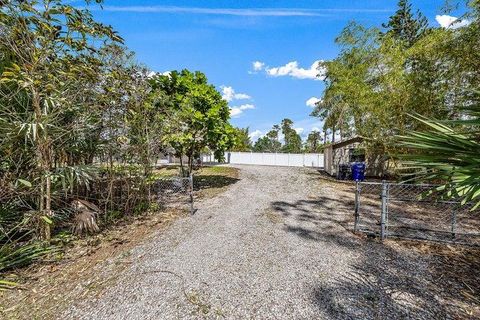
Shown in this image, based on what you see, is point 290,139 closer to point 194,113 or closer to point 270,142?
point 270,142

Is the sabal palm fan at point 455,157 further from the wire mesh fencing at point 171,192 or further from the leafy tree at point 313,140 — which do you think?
the leafy tree at point 313,140

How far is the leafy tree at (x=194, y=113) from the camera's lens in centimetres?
791

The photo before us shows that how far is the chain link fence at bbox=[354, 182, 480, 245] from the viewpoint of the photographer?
4.34m

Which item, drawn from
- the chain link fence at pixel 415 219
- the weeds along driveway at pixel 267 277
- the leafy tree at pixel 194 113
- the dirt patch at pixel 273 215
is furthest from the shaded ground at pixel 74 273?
the chain link fence at pixel 415 219

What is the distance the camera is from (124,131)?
231 inches

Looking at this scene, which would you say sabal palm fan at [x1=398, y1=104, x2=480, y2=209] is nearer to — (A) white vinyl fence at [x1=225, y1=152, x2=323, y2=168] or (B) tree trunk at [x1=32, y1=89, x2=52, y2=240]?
(B) tree trunk at [x1=32, y1=89, x2=52, y2=240]

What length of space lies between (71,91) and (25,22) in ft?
3.66

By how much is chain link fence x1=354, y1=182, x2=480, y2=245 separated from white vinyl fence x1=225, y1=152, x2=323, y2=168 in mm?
15736

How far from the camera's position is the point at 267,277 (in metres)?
3.24

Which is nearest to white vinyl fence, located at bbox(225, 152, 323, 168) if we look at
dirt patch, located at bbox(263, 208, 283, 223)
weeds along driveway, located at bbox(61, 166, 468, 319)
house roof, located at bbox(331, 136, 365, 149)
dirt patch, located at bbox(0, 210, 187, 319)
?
house roof, located at bbox(331, 136, 365, 149)

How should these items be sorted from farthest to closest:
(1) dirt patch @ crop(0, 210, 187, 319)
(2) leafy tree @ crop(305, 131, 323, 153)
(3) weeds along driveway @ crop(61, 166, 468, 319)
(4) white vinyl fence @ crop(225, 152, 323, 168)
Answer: (2) leafy tree @ crop(305, 131, 323, 153) < (4) white vinyl fence @ crop(225, 152, 323, 168) < (1) dirt patch @ crop(0, 210, 187, 319) < (3) weeds along driveway @ crop(61, 166, 468, 319)

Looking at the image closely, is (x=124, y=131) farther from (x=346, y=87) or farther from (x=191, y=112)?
(x=346, y=87)

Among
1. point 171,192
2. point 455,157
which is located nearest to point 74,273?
point 455,157

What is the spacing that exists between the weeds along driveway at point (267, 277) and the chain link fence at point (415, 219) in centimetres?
50
